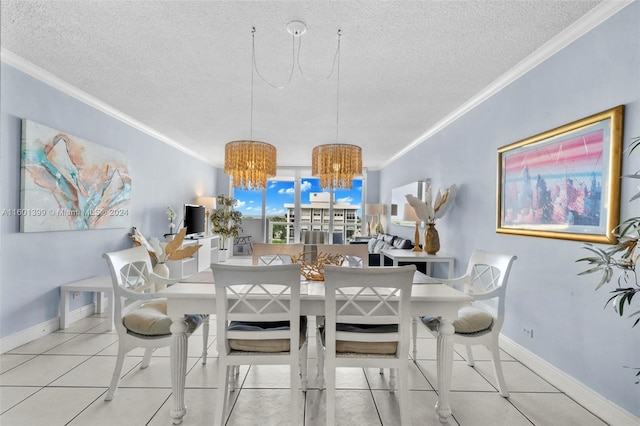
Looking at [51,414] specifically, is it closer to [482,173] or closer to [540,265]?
[540,265]

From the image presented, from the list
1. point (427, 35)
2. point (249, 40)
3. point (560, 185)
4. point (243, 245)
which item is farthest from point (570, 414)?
point (243, 245)

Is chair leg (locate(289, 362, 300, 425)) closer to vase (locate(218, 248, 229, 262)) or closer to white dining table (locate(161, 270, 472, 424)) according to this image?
white dining table (locate(161, 270, 472, 424))

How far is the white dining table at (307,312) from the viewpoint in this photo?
1.79m

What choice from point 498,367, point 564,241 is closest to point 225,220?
point 498,367

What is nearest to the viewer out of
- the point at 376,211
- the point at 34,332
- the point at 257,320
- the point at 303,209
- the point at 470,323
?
the point at 257,320

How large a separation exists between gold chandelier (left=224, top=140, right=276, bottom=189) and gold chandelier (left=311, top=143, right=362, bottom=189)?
396 mm

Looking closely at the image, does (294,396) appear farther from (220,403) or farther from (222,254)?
(222,254)

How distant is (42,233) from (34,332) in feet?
2.97

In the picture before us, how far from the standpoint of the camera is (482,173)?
337cm

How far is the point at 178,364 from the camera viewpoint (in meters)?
1.81

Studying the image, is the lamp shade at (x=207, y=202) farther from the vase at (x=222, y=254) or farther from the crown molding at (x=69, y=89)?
the crown molding at (x=69, y=89)

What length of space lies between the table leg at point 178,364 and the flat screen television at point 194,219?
178 inches

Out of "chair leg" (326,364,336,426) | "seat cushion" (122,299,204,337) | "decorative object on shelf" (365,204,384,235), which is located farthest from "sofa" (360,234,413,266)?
"seat cushion" (122,299,204,337)

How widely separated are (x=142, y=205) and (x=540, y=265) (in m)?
4.94
